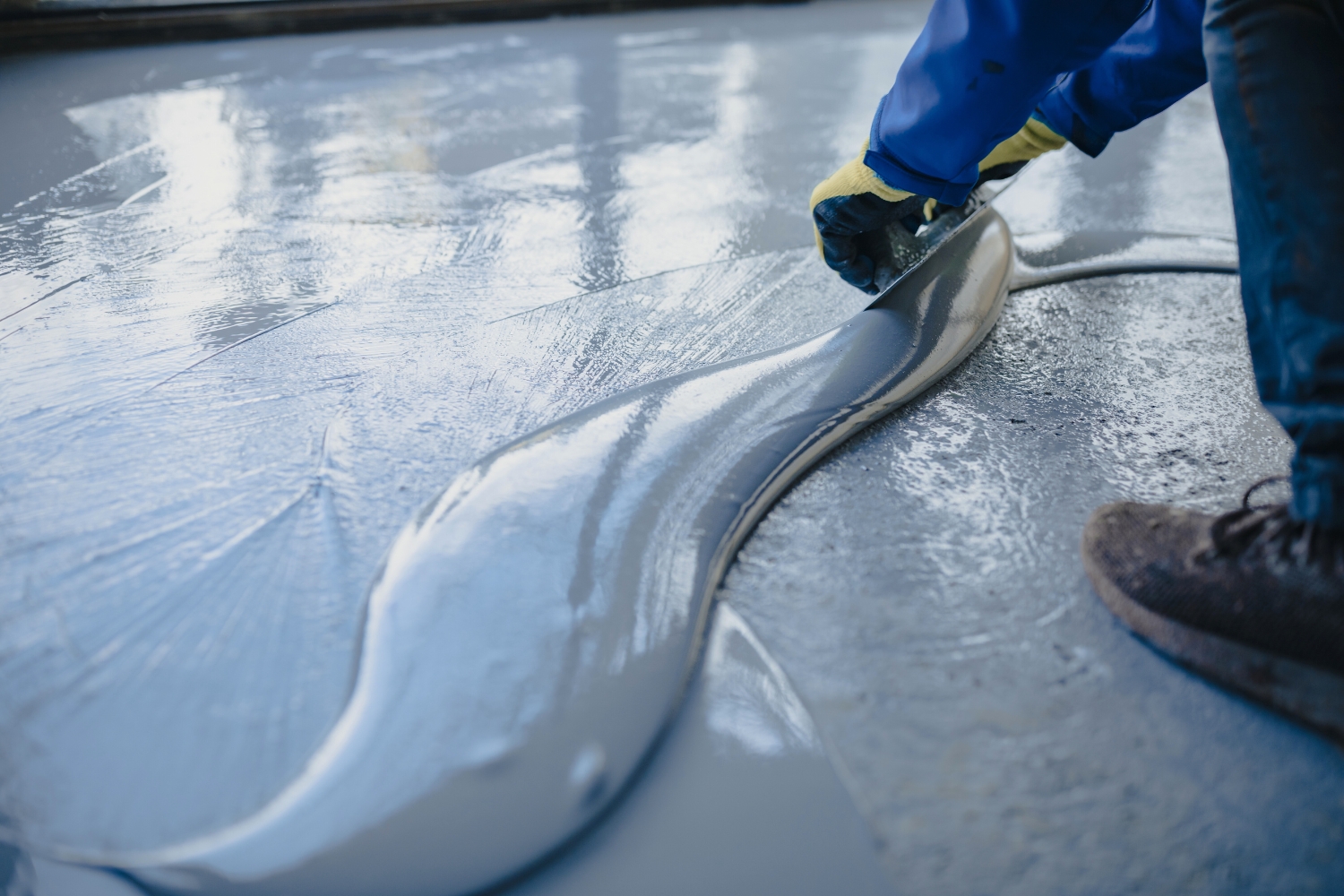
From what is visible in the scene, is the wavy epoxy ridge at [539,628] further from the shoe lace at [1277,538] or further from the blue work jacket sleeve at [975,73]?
the shoe lace at [1277,538]

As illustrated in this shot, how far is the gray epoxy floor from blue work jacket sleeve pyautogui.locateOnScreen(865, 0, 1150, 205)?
351mm

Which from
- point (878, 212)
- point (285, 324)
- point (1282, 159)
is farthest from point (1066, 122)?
point (285, 324)

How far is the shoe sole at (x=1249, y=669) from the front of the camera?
80 cm

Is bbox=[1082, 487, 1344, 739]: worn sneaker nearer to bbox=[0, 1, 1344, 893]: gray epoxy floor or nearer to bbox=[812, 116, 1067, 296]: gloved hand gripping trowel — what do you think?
bbox=[0, 1, 1344, 893]: gray epoxy floor

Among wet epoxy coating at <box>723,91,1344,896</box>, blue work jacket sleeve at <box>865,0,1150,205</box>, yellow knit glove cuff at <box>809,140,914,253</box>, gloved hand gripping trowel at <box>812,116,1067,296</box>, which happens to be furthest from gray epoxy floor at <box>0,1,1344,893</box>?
blue work jacket sleeve at <box>865,0,1150,205</box>

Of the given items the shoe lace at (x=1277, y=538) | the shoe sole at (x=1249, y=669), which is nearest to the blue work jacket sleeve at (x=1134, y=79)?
the shoe lace at (x=1277, y=538)

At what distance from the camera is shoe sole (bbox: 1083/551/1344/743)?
0.80 metres

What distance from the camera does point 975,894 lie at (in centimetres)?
68

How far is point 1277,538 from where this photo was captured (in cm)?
86

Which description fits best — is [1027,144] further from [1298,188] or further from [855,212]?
[1298,188]

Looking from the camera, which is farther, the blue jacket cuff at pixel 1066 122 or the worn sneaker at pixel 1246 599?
the blue jacket cuff at pixel 1066 122

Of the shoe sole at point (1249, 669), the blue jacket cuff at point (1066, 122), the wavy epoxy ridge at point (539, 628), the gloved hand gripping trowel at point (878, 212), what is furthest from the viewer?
the blue jacket cuff at point (1066, 122)

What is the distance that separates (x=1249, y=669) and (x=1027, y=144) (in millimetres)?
1062

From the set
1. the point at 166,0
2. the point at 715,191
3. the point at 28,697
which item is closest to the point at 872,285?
the point at 715,191
